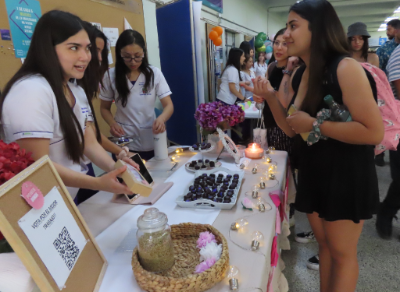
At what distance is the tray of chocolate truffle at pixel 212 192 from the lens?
3.42 feet

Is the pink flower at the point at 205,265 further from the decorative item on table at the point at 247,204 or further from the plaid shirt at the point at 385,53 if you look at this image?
the plaid shirt at the point at 385,53

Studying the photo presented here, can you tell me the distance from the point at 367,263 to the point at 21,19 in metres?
2.83

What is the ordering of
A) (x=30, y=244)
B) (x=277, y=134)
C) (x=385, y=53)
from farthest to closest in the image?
1. (x=385, y=53)
2. (x=277, y=134)
3. (x=30, y=244)

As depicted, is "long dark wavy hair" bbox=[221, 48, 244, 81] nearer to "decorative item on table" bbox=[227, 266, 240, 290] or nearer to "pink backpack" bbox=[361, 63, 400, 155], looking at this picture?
"pink backpack" bbox=[361, 63, 400, 155]

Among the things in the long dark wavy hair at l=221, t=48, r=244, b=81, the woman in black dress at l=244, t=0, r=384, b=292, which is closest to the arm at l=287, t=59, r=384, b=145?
the woman in black dress at l=244, t=0, r=384, b=292

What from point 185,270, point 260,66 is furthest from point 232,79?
point 185,270

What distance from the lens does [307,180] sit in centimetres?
113

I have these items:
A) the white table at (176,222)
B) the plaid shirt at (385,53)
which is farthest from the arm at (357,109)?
the plaid shirt at (385,53)

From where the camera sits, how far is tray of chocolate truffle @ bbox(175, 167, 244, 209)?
104 cm

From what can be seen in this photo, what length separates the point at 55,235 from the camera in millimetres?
576

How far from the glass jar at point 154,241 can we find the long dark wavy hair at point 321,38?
2.37ft

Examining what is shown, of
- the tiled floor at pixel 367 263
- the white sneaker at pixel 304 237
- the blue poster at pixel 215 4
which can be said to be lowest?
the tiled floor at pixel 367 263

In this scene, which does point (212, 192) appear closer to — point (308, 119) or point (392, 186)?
point (308, 119)

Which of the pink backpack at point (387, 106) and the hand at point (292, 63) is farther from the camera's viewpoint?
the hand at point (292, 63)
